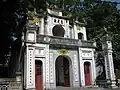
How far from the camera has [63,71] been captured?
67.6ft

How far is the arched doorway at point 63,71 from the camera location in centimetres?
1942

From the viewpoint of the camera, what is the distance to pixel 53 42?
18062 millimetres

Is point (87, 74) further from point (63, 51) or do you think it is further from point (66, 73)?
point (63, 51)

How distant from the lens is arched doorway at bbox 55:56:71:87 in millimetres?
19422

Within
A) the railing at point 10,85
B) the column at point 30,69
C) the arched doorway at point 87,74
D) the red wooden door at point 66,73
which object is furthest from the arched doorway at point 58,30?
the railing at point 10,85

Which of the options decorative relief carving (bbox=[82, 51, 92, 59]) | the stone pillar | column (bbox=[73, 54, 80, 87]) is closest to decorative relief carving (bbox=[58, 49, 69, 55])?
column (bbox=[73, 54, 80, 87])

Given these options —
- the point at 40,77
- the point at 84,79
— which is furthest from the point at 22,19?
the point at 84,79

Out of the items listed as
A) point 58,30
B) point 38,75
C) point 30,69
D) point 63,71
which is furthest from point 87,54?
point 30,69

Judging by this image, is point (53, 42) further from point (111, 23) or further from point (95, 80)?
point (111, 23)

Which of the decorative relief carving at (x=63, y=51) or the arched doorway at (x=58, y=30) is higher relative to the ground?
the arched doorway at (x=58, y=30)

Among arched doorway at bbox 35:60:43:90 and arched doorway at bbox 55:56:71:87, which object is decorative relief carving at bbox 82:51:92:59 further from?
arched doorway at bbox 35:60:43:90

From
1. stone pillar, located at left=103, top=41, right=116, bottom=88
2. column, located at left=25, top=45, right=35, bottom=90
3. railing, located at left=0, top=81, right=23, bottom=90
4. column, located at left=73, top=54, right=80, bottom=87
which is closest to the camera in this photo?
railing, located at left=0, top=81, right=23, bottom=90

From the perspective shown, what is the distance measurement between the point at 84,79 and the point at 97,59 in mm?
4290

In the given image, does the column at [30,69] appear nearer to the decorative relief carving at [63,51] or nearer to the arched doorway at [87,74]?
the decorative relief carving at [63,51]
